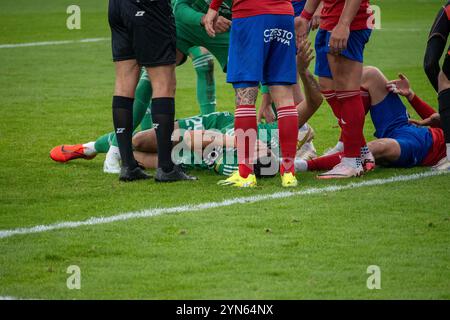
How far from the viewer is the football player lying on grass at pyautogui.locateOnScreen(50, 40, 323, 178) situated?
9039 millimetres

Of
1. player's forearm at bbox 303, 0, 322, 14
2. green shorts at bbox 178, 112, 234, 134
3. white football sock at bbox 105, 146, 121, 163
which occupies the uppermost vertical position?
player's forearm at bbox 303, 0, 322, 14

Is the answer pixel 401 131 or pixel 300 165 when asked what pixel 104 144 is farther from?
pixel 401 131

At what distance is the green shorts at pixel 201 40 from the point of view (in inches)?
392

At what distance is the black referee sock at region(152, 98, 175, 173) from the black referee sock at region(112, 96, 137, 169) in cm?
23

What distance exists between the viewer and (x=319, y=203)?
7781 mm

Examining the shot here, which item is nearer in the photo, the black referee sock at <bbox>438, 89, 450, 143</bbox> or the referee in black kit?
the black referee sock at <bbox>438, 89, 450, 143</bbox>

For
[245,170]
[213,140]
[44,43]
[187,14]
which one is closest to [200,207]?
[245,170]

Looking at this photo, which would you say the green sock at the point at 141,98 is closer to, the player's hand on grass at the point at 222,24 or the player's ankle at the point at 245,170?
the player's hand on grass at the point at 222,24

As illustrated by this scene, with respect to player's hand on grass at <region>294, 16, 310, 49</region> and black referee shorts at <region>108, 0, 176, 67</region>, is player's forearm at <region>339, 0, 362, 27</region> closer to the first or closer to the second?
player's hand on grass at <region>294, 16, 310, 49</region>

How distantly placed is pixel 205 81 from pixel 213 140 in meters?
1.68

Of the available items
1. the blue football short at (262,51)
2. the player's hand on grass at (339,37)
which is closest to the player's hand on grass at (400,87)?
the player's hand on grass at (339,37)

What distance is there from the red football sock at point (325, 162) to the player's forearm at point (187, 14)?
5.45 ft

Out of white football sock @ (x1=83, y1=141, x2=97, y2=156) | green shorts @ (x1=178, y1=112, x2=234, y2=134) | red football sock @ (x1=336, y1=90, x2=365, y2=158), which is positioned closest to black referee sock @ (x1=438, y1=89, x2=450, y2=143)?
red football sock @ (x1=336, y1=90, x2=365, y2=158)
